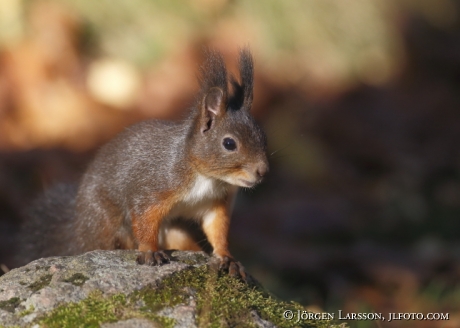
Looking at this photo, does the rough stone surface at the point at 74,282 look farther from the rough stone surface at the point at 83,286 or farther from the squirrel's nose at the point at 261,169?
the squirrel's nose at the point at 261,169

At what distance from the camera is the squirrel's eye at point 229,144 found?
3092 millimetres

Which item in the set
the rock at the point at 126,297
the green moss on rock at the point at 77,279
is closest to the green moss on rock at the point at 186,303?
the rock at the point at 126,297

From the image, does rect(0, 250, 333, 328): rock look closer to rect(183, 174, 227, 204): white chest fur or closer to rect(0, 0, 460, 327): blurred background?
rect(183, 174, 227, 204): white chest fur

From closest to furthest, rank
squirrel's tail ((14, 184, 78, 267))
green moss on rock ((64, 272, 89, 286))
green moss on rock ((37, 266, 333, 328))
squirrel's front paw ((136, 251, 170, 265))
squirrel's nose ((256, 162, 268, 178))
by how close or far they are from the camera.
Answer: green moss on rock ((37, 266, 333, 328))
green moss on rock ((64, 272, 89, 286))
squirrel's front paw ((136, 251, 170, 265))
squirrel's nose ((256, 162, 268, 178))
squirrel's tail ((14, 184, 78, 267))

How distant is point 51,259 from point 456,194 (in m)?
4.87

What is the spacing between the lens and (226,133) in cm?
311

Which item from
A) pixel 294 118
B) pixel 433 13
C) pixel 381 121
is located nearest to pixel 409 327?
pixel 294 118

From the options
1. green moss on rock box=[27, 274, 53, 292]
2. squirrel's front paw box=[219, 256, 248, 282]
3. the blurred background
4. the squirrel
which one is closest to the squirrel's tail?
the squirrel

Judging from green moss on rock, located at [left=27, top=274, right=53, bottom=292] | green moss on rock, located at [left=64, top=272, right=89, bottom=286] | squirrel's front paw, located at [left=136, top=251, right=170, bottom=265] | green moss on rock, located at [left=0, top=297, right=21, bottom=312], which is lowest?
green moss on rock, located at [left=0, top=297, right=21, bottom=312]

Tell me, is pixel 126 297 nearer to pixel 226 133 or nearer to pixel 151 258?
pixel 151 258

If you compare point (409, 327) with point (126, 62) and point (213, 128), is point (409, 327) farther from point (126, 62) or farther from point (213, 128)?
point (126, 62)

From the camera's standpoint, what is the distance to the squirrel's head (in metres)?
3.06

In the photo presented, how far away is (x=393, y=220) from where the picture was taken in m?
6.20

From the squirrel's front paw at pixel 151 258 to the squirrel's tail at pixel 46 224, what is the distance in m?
1.42
